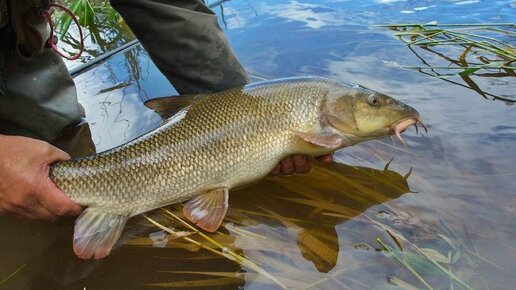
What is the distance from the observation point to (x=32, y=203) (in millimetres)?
2061

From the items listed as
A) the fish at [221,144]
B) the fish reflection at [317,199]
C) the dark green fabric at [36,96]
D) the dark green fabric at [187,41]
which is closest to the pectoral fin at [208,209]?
the fish at [221,144]

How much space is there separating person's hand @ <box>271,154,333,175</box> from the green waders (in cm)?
56

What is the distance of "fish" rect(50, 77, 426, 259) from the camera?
220cm

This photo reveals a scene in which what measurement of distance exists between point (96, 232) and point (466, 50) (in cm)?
293

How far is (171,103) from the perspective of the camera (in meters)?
2.44

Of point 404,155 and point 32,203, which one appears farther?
A: point 404,155

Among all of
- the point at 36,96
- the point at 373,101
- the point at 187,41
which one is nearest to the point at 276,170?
the point at 373,101

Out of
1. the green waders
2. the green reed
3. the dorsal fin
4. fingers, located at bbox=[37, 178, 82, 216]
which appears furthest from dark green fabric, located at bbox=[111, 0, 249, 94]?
the green reed

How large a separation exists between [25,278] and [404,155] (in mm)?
1929

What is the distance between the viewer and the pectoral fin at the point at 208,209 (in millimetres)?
2185

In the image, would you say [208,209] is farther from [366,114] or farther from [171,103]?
[366,114]

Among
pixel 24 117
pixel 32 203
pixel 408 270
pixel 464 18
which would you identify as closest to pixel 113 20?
pixel 24 117

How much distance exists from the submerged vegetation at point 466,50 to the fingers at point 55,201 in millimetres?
2609

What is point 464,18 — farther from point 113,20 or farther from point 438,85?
point 113,20
